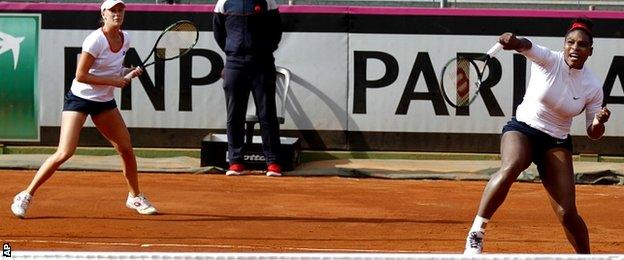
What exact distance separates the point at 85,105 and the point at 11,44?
204 inches

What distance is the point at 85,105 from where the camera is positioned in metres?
9.84

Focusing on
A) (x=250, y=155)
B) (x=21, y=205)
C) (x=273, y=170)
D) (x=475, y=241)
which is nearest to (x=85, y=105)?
(x=21, y=205)

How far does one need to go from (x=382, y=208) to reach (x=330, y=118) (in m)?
3.51

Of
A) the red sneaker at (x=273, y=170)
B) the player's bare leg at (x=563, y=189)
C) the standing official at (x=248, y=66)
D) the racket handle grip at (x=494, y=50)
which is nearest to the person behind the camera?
the racket handle grip at (x=494, y=50)

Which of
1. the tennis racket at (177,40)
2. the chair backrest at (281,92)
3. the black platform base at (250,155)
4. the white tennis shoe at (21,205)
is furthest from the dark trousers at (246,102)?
the white tennis shoe at (21,205)

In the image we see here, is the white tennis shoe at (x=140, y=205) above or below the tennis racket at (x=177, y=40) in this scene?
below

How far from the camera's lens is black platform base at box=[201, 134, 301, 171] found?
1419cm

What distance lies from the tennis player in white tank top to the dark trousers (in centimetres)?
369

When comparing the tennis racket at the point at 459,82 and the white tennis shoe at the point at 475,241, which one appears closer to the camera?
the white tennis shoe at the point at 475,241

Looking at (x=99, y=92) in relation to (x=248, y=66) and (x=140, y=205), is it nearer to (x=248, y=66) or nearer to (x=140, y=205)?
(x=140, y=205)

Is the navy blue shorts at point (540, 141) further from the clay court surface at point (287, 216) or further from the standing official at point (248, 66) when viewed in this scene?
the standing official at point (248, 66)

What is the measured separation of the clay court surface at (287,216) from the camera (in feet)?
29.8

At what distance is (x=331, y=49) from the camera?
14.7m

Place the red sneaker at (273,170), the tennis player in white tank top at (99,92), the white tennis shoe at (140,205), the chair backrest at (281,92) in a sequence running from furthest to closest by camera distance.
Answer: the chair backrest at (281,92), the red sneaker at (273,170), the white tennis shoe at (140,205), the tennis player in white tank top at (99,92)
